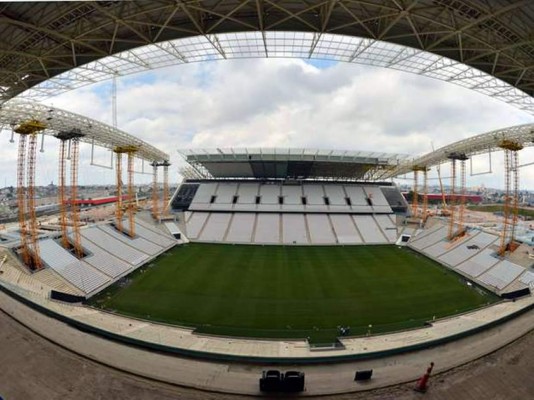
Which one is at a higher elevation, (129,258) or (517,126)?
(517,126)

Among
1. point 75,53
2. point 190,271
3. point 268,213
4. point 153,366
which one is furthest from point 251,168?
point 153,366

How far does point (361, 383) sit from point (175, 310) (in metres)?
13.2

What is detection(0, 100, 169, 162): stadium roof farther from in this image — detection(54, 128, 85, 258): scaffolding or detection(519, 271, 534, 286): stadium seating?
detection(519, 271, 534, 286): stadium seating

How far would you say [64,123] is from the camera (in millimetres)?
27609

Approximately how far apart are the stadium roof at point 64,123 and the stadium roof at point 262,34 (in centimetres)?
842

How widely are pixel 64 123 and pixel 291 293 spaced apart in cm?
2526

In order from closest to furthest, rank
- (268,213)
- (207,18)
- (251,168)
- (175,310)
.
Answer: (207,18) < (175,310) < (268,213) < (251,168)

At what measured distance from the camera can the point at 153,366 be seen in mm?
12172

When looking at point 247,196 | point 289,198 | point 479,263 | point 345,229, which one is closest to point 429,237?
point 479,263

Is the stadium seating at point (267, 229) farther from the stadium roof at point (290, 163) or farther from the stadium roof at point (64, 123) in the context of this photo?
the stadium roof at point (64, 123)

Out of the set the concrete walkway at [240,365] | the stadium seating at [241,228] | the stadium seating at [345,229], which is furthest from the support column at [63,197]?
the stadium seating at [345,229]

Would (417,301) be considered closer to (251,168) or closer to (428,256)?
(428,256)

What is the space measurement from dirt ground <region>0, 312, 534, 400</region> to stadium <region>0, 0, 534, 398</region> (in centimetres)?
53

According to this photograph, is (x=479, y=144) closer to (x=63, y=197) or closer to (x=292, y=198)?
(x=292, y=198)
